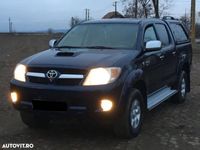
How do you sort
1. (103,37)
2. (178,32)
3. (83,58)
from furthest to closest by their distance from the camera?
1. (178,32)
2. (103,37)
3. (83,58)

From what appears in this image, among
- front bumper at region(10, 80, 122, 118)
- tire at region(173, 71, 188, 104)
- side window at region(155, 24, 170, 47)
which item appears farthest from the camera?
tire at region(173, 71, 188, 104)

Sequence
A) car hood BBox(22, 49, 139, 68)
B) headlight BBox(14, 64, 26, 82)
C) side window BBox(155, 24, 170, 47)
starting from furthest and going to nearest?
side window BBox(155, 24, 170, 47) < headlight BBox(14, 64, 26, 82) < car hood BBox(22, 49, 139, 68)

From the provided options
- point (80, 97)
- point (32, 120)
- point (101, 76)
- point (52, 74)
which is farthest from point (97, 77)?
point (32, 120)

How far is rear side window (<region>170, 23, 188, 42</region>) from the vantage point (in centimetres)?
1005

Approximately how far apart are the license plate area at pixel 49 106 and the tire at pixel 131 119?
2.63 feet

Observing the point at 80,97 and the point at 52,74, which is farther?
the point at 52,74

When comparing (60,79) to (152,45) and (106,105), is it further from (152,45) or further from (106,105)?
(152,45)

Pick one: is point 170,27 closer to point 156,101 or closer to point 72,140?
point 156,101

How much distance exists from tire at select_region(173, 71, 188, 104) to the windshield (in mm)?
2390

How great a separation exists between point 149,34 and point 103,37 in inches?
35.3

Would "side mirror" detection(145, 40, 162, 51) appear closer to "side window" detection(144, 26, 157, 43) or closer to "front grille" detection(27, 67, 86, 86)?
"side window" detection(144, 26, 157, 43)

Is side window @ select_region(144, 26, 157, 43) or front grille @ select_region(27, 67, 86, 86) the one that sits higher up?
side window @ select_region(144, 26, 157, 43)

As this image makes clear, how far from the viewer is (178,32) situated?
34.1 ft

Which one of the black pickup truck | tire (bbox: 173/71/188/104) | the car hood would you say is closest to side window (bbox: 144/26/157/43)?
the black pickup truck
